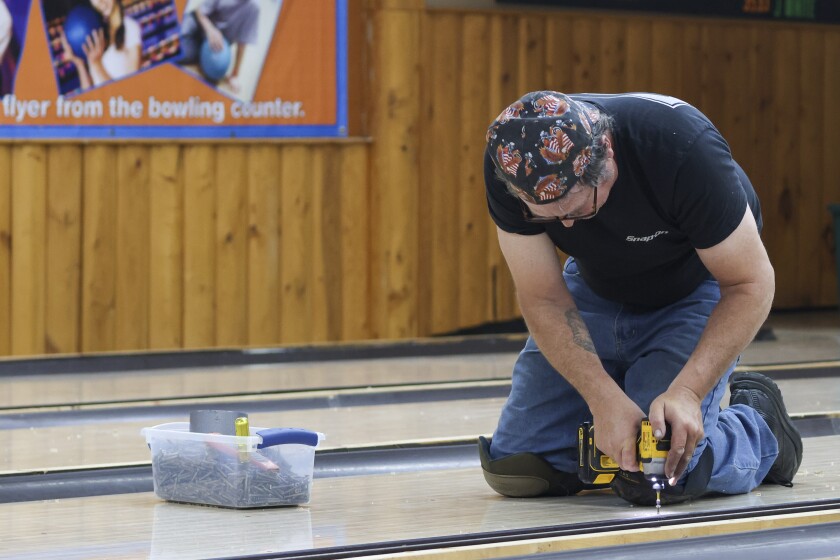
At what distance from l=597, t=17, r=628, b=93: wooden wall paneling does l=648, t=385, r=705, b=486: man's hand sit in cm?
448

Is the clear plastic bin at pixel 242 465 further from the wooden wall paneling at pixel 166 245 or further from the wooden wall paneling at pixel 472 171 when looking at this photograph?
the wooden wall paneling at pixel 472 171

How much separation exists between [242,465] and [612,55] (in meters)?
4.62

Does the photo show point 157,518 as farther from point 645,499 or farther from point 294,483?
point 645,499

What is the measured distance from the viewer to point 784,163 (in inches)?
285

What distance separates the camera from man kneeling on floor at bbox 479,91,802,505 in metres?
2.23

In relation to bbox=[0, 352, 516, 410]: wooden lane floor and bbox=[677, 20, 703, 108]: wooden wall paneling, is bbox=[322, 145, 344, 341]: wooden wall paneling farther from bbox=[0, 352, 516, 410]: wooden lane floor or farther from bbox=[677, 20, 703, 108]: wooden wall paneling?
bbox=[677, 20, 703, 108]: wooden wall paneling

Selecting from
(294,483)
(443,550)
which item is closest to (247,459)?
(294,483)

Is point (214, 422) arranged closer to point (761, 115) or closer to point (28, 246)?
point (28, 246)

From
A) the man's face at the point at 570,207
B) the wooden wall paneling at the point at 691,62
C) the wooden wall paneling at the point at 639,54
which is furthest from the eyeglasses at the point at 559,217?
the wooden wall paneling at the point at 691,62

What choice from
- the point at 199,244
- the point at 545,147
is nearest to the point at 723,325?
the point at 545,147

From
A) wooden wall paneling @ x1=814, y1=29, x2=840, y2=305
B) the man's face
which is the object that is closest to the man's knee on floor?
the man's face

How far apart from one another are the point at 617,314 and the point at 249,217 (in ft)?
11.4

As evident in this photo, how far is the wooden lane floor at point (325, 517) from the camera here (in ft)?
7.19

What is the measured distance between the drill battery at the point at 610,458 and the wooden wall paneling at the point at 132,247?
11.7ft
